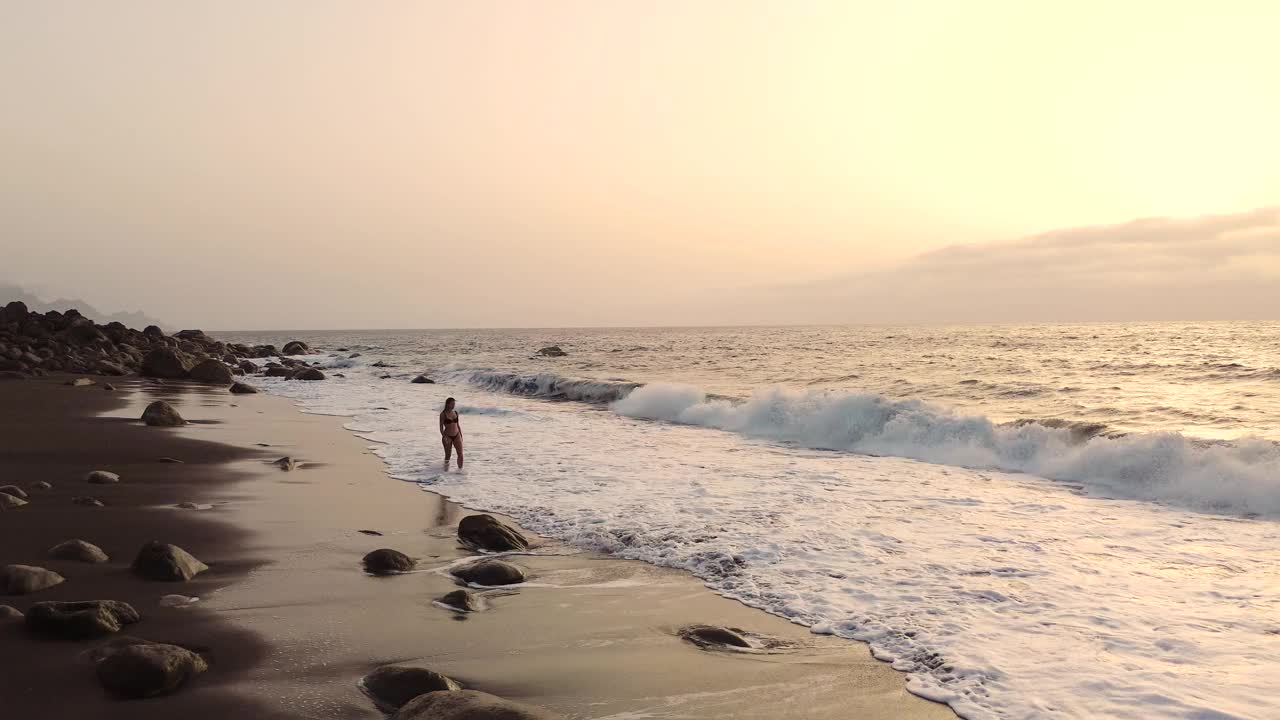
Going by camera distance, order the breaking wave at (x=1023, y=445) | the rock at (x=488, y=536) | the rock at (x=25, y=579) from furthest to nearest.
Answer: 1. the breaking wave at (x=1023, y=445)
2. the rock at (x=488, y=536)
3. the rock at (x=25, y=579)

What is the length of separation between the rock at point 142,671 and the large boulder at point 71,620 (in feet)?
2.15

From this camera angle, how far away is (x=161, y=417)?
55.9 ft

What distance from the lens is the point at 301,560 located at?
7402 millimetres

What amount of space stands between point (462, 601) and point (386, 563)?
1300 mm

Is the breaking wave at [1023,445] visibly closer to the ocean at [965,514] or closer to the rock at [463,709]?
the ocean at [965,514]

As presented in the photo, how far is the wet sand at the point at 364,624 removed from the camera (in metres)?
→ 4.61

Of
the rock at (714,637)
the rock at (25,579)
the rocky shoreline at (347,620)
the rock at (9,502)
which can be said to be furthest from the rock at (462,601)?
the rock at (9,502)

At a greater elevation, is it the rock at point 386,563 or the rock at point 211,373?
the rock at point 211,373

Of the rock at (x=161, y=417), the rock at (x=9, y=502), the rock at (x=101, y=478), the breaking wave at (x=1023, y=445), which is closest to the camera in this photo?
the rock at (x=9, y=502)

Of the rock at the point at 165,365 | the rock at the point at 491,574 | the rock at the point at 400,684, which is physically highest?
the rock at the point at 165,365

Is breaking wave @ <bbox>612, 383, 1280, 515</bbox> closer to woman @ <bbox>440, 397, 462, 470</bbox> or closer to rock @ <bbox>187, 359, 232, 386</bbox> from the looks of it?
woman @ <bbox>440, 397, 462, 470</bbox>

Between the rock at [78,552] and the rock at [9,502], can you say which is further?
the rock at [9,502]

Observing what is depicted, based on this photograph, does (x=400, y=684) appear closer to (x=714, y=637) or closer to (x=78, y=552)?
(x=714, y=637)

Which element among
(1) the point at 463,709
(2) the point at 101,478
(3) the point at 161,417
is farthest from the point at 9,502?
(3) the point at 161,417
